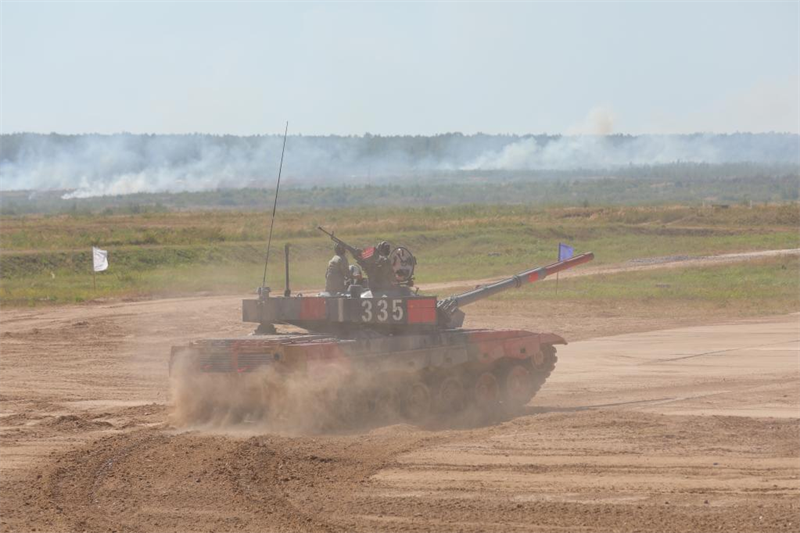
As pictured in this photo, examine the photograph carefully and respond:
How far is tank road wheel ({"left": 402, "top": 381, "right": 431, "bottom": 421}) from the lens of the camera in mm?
17953

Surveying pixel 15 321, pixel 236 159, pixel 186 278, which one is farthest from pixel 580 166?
pixel 15 321

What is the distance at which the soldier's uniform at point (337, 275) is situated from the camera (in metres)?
18.3

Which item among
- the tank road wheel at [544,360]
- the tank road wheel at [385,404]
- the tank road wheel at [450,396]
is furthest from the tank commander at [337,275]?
the tank road wheel at [544,360]

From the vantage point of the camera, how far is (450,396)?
18484 mm

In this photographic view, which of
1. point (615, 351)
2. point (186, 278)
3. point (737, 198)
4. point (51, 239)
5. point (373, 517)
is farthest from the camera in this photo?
point (737, 198)

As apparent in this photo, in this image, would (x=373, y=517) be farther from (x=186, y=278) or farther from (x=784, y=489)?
(x=186, y=278)

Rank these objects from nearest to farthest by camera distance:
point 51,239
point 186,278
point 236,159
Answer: point 186,278, point 51,239, point 236,159

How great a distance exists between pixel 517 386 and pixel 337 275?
11.1 ft

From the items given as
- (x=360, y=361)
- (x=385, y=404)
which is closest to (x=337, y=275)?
(x=360, y=361)

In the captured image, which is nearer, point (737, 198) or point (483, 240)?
point (483, 240)

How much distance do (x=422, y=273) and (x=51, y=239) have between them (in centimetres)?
1749

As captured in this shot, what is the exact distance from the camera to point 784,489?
13.2m

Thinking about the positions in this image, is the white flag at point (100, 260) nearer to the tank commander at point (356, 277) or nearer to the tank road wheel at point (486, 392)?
the tank commander at point (356, 277)

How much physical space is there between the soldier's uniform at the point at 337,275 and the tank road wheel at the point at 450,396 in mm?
2050
